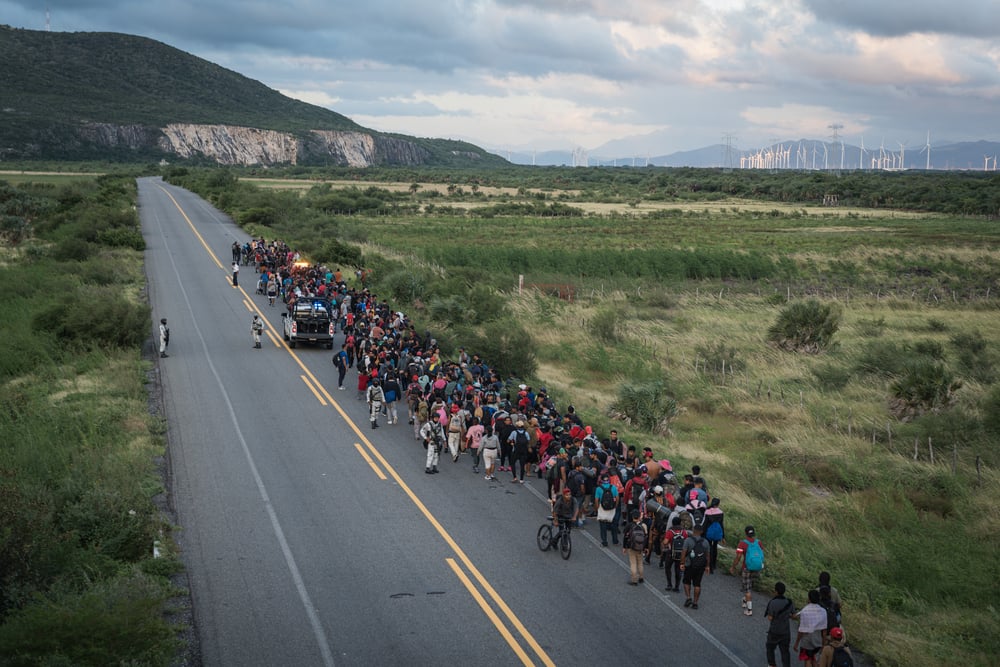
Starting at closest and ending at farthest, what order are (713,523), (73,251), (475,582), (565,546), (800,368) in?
Answer: (475,582), (713,523), (565,546), (800,368), (73,251)

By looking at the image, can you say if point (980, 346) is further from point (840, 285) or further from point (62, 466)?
point (62, 466)

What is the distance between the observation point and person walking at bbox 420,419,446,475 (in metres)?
19.0

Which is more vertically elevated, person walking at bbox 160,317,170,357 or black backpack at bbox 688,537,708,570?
person walking at bbox 160,317,170,357

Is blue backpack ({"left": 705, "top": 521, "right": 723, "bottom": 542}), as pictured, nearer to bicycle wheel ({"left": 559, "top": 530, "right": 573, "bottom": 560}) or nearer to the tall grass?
bicycle wheel ({"left": 559, "top": 530, "right": 573, "bottom": 560})

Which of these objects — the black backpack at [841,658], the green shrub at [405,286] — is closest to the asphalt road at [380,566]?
the black backpack at [841,658]

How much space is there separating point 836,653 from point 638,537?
371 cm

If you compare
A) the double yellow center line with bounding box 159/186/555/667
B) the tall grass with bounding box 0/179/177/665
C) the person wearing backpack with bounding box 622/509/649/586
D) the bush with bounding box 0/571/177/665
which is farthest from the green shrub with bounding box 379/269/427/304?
the bush with bounding box 0/571/177/665

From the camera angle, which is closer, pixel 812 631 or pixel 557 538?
pixel 812 631

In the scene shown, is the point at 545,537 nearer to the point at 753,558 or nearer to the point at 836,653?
the point at 753,558

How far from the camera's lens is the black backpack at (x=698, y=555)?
12930 mm

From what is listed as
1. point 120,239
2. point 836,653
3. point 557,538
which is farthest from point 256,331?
point 120,239

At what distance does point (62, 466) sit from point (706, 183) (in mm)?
161881

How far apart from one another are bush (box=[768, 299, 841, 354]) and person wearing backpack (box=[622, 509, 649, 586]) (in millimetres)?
22534

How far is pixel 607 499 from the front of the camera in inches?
599
